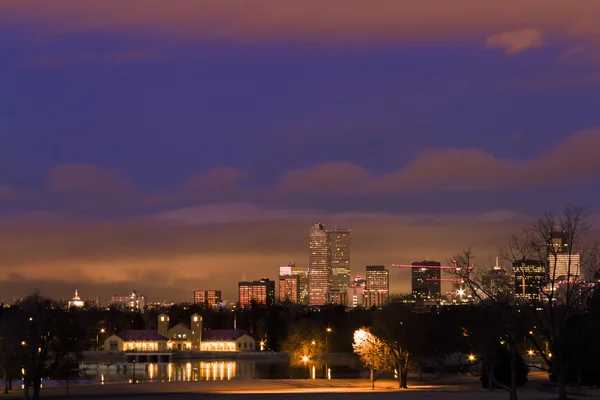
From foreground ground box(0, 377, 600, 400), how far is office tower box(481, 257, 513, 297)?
7.08 metres

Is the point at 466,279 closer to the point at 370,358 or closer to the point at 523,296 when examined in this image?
the point at 523,296

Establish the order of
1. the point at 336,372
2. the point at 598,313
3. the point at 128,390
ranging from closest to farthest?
1. the point at 598,313
2. the point at 128,390
3. the point at 336,372

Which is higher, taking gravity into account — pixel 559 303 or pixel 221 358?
pixel 559 303

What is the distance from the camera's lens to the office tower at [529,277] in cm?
5845

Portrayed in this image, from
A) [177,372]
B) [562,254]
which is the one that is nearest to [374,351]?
[562,254]

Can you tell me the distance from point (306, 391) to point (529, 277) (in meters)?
20.5

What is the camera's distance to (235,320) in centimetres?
19150

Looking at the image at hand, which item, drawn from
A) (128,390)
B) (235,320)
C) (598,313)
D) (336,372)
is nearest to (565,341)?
(598,313)

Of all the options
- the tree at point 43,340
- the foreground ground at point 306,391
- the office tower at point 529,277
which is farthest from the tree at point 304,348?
the office tower at point 529,277

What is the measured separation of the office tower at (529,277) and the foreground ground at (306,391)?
7.26 metres

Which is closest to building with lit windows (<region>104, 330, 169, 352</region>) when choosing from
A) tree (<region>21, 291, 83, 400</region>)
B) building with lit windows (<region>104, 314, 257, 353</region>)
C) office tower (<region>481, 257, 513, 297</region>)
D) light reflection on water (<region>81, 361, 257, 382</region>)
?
building with lit windows (<region>104, 314, 257, 353</region>)

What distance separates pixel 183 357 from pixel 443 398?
105 meters

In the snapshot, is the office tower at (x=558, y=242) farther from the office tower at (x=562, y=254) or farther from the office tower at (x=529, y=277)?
the office tower at (x=529, y=277)

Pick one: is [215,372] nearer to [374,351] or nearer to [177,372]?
[177,372]
